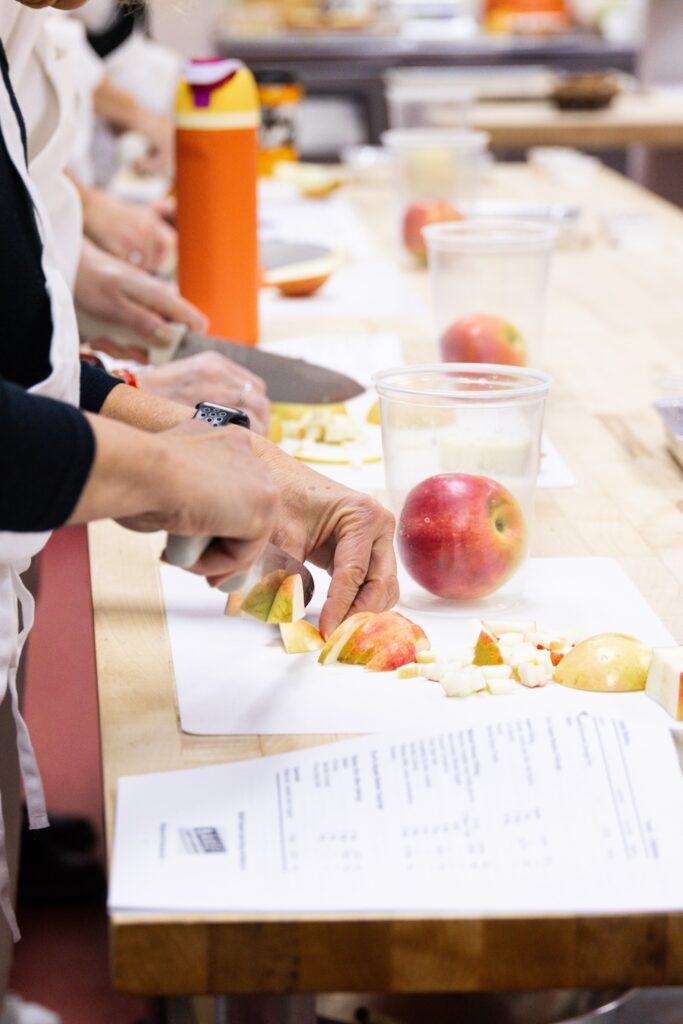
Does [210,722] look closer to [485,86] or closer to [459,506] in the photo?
[459,506]

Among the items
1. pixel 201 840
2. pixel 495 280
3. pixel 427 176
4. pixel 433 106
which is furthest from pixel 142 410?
pixel 433 106

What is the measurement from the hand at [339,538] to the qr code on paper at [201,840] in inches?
10.9

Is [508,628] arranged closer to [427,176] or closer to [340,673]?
[340,673]

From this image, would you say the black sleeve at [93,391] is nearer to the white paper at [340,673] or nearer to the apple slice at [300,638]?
the white paper at [340,673]

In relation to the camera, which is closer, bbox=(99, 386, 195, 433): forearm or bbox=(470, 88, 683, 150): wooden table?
bbox=(99, 386, 195, 433): forearm

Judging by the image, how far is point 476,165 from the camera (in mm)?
2594

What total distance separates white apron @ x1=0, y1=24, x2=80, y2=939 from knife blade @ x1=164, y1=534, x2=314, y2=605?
4.7 inches

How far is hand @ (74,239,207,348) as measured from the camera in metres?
1.72

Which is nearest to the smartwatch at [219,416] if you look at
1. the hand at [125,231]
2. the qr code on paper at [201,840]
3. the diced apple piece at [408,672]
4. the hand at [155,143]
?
the diced apple piece at [408,672]

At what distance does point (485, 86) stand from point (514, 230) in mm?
3059

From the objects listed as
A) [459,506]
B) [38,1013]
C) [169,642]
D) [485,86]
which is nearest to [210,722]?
[169,642]

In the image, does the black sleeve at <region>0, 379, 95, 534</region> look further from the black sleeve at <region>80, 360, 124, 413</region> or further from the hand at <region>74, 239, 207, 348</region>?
the hand at <region>74, 239, 207, 348</region>

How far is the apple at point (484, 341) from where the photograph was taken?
163 centimetres

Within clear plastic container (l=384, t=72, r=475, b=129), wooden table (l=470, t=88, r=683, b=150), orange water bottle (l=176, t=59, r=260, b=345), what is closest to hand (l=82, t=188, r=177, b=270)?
orange water bottle (l=176, t=59, r=260, b=345)
